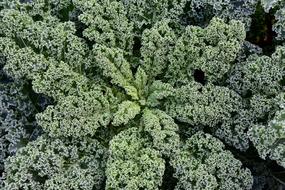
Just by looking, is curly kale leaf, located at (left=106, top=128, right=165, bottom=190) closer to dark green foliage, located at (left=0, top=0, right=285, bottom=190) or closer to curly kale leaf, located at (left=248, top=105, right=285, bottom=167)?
dark green foliage, located at (left=0, top=0, right=285, bottom=190)

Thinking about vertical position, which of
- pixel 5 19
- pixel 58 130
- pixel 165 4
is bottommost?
pixel 58 130

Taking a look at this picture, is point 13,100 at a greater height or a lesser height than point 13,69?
lesser

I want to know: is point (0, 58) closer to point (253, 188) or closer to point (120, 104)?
point (120, 104)

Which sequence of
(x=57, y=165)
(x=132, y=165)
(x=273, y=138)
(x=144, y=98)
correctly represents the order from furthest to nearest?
(x=144, y=98), (x=57, y=165), (x=132, y=165), (x=273, y=138)

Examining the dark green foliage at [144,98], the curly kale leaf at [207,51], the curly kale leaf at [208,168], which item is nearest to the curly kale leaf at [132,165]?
the dark green foliage at [144,98]

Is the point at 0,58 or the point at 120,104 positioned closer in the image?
the point at 120,104

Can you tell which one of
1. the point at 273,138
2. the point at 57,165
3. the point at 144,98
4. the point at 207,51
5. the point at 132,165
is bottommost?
the point at 57,165

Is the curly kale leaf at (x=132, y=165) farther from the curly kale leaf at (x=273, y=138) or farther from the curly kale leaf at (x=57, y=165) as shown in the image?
the curly kale leaf at (x=273, y=138)

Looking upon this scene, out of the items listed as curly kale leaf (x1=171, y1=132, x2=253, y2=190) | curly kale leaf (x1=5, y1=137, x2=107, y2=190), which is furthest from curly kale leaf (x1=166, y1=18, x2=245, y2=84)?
curly kale leaf (x1=5, y1=137, x2=107, y2=190)

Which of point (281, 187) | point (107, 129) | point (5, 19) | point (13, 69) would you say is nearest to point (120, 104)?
point (107, 129)

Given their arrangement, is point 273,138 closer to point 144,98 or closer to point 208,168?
point 208,168

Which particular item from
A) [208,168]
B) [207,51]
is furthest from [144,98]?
[208,168]
